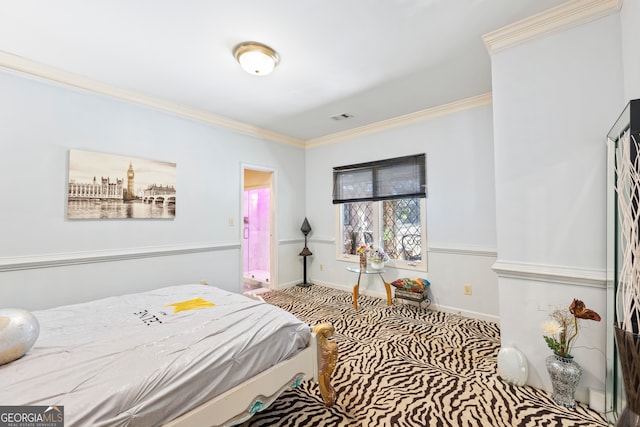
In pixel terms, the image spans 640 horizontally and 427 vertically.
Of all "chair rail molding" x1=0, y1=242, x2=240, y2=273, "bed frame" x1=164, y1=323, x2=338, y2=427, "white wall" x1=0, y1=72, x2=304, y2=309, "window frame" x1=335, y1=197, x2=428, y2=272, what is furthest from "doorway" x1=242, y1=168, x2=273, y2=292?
"bed frame" x1=164, y1=323, x2=338, y2=427

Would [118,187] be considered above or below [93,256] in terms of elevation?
above

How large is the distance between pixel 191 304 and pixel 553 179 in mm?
2765

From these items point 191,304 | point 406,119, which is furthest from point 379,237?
point 191,304

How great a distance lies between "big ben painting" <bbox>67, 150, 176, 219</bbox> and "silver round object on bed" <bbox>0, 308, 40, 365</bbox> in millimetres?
1655

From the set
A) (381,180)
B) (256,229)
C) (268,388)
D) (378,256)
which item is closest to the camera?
(268,388)

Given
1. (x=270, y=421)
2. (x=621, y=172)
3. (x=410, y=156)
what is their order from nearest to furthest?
(x=621, y=172)
(x=270, y=421)
(x=410, y=156)

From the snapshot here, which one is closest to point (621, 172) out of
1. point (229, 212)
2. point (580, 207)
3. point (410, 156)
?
point (580, 207)

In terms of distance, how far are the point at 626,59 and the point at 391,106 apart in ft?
6.71

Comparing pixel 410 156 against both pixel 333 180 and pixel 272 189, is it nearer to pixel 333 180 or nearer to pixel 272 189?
pixel 333 180

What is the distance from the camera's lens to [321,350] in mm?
1727

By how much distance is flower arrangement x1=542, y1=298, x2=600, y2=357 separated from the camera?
164 centimetres

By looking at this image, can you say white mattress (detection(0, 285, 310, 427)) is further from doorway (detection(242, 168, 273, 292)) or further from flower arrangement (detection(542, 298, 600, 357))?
doorway (detection(242, 168, 273, 292))

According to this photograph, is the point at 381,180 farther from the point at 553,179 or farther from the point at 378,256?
the point at 553,179

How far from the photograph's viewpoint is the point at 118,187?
281 cm
